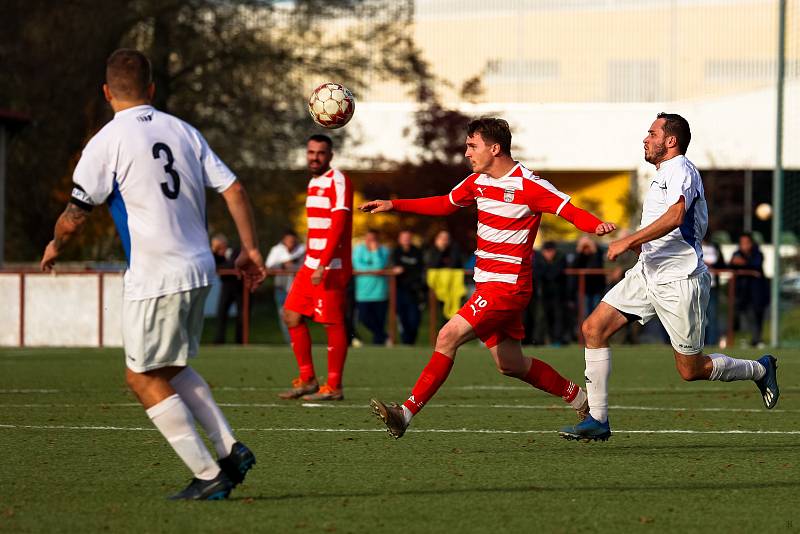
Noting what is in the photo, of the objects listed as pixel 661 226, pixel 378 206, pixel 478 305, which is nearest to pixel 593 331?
pixel 478 305

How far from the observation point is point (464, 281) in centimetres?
2261

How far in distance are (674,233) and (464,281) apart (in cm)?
1384

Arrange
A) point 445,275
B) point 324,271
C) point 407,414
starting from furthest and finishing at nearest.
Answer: point 445,275, point 324,271, point 407,414

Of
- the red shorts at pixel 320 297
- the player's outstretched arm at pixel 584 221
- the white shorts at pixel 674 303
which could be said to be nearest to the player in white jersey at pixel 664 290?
the white shorts at pixel 674 303

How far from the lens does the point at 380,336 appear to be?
22016 mm

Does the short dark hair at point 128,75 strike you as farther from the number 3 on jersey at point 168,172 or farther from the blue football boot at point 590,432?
the blue football boot at point 590,432

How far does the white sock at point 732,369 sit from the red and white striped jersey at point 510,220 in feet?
4.24

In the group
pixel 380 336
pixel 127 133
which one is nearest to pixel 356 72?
pixel 380 336

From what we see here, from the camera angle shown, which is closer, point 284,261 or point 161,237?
point 161,237

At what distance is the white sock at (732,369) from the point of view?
9.06 meters

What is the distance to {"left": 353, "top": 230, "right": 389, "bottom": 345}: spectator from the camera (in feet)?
71.6

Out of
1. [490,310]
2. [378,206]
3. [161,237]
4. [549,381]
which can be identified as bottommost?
[549,381]

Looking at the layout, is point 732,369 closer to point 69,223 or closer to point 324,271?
point 324,271

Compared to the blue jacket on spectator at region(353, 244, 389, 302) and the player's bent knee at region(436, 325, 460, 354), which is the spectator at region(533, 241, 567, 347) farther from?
the player's bent knee at region(436, 325, 460, 354)
